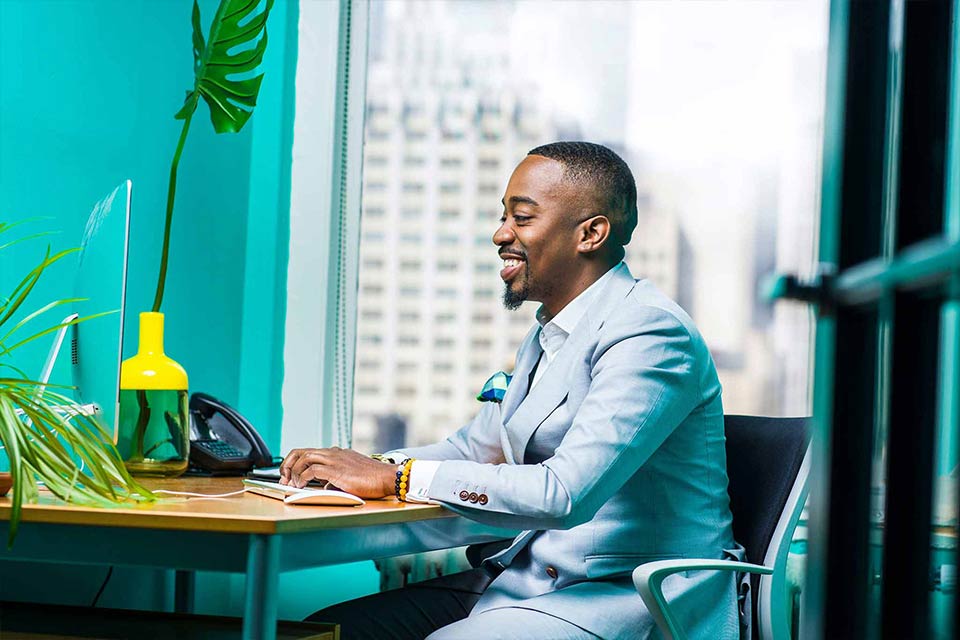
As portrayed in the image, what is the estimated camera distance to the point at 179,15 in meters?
2.76

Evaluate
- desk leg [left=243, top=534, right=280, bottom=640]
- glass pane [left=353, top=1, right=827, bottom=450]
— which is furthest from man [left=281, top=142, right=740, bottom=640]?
glass pane [left=353, top=1, right=827, bottom=450]

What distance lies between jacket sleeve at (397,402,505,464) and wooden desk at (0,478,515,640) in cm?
83

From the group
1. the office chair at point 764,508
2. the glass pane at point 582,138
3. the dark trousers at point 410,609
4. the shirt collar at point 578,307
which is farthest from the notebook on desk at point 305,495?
the glass pane at point 582,138

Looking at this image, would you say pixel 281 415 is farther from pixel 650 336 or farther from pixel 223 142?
pixel 650 336

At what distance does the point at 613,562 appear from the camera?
1908 millimetres

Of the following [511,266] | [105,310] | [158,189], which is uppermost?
[158,189]

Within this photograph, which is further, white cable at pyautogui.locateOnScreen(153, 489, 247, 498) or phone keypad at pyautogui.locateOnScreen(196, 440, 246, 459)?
phone keypad at pyautogui.locateOnScreen(196, 440, 246, 459)

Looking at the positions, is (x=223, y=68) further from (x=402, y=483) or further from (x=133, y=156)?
(x=402, y=483)

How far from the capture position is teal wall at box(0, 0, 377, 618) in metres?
2.25

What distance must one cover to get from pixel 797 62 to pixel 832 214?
212 cm

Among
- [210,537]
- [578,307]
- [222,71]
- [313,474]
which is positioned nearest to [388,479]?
[313,474]

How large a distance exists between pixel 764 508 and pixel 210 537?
1.07m

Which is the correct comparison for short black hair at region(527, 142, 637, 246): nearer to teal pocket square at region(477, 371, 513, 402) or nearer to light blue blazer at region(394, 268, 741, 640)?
light blue blazer at region(394, 268, 741, 640)

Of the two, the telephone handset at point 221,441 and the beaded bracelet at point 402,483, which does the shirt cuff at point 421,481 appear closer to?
the beaded bracelet at point 402,483
